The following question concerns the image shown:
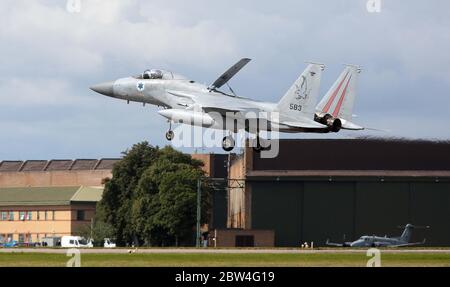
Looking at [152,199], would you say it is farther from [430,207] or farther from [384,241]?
[430,207]

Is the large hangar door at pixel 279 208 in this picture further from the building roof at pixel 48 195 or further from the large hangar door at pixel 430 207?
the building roof at pixel 48 195

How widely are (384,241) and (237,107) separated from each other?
5141cm

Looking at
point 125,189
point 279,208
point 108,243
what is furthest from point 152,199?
point 108,243

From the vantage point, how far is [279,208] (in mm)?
122812

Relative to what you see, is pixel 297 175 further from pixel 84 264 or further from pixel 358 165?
pixel 84 264

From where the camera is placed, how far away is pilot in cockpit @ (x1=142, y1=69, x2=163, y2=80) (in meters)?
68.1

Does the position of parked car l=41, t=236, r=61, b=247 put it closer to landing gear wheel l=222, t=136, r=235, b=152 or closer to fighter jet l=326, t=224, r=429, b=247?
fighter jet l=326, t=224, r=429, b=247

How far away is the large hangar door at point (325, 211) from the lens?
122250mm

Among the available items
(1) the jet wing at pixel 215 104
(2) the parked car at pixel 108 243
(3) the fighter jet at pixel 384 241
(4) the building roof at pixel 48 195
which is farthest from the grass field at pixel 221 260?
(4) the building roof at pixel 48 195

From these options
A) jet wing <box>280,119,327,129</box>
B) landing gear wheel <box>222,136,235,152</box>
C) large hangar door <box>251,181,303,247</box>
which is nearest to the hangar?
large hangar door <box>251,181,303,247</box>

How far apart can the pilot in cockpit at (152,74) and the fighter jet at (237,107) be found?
0.08 metres
